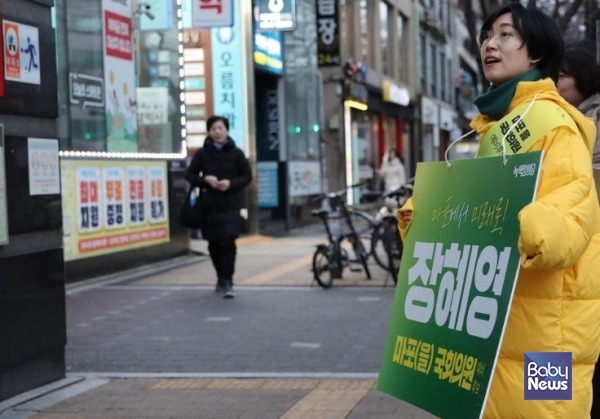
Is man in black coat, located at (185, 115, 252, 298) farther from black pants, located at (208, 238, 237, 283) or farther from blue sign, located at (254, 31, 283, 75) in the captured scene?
blue sign, located at (254, 31, 283, 75)

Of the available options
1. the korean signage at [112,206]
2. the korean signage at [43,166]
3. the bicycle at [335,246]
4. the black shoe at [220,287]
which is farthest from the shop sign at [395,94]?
the korean signage at [43,166]

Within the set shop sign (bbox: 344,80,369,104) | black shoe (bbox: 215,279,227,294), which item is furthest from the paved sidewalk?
shop sign (bbox: 344,80,369,104)

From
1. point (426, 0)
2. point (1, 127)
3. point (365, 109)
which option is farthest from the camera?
point (426, 0)

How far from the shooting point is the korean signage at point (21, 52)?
19.0ft

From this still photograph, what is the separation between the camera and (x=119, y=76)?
13.2 meters

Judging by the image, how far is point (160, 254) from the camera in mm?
14125

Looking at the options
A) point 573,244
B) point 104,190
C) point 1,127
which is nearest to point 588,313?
point 573,244

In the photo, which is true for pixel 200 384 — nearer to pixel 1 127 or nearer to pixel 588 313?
pixel 1 127

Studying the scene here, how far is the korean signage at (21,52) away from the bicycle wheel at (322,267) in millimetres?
5513

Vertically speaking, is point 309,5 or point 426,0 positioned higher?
point 426,0

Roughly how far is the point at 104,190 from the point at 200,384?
6.46m

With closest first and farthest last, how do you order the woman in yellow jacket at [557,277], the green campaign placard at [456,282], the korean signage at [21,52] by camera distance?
the woman in yellow jacket at [557,277]
the green campaign placard at [456,282]
the korean signage at [21,52]

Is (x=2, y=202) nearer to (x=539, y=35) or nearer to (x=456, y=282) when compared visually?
(x=456, y=282)

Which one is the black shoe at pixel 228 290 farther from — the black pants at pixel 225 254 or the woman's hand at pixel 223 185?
the woman's hand at pixel 223 185
